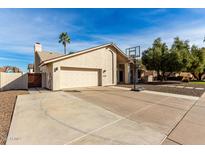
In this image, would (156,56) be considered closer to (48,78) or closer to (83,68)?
(83,68)

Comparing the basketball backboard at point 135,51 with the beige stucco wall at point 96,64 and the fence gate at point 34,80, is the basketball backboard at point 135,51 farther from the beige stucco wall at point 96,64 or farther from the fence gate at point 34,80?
the fence gate at point 34,80

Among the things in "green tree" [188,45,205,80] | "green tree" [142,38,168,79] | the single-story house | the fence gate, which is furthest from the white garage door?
"green tree" [188,45,205,80]

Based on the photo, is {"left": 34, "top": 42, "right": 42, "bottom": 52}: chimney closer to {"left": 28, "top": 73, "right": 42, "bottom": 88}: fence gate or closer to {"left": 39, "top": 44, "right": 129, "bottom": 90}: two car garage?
{"left": 39, "top": 44, "right": 129, "bottom": 90}: two car garage

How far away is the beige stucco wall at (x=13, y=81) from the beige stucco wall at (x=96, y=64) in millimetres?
4386

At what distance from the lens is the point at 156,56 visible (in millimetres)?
24906

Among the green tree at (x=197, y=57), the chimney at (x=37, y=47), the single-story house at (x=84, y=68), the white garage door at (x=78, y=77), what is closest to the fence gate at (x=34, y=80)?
the single-story house at (x=84, y=68)

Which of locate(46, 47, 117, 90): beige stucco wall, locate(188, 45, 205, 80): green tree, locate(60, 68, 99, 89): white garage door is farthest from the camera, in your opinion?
locate(188, 45, 205, 80): green tree

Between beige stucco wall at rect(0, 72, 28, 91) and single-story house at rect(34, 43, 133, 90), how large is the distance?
2019 mm

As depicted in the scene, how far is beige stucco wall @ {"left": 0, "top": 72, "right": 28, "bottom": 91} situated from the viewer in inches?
600

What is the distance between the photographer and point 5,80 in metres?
15.4

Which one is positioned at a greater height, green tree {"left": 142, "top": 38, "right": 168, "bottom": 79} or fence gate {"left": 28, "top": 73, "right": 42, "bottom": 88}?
green tree {"left": 142, "top": 38, "right": 168, "bottom": 79}

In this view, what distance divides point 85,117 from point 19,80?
527 inches

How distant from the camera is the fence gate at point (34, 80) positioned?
1720 cm

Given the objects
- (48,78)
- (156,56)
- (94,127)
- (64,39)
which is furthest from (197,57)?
(64,39)
